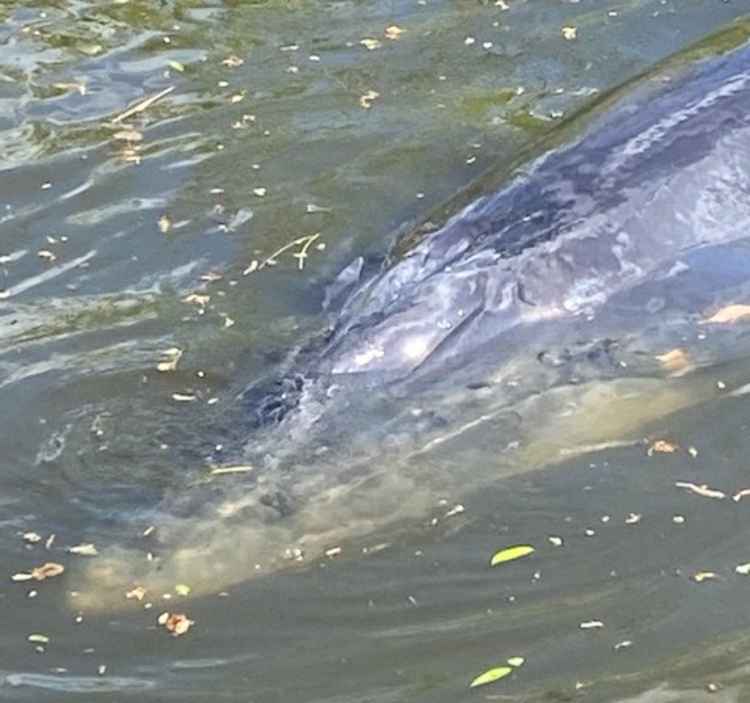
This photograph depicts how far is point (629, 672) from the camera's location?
4.64m

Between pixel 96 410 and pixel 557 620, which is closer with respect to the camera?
pixel 557 620

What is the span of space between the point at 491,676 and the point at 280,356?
76.1 inches

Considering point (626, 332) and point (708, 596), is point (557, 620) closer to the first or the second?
point (708, 596)

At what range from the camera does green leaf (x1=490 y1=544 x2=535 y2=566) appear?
5.15 meters

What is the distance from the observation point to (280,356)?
630 centimetres

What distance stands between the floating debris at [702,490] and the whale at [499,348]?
35 centimetres

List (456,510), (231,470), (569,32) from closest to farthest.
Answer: (456,510)
(231,470)
(569,32)

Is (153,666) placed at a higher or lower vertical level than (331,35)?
lower

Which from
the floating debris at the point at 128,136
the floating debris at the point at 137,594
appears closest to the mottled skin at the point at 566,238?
the floating debris at the point at 137,594

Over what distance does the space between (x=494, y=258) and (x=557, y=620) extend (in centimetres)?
174

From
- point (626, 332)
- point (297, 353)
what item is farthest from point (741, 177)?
point (297, 353)

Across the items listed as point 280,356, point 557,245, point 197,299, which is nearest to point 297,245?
point 197,299

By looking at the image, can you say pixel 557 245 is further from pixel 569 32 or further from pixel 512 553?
pixel 569 32

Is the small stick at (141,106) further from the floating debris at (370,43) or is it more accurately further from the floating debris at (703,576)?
the floating debris at (703,576)
